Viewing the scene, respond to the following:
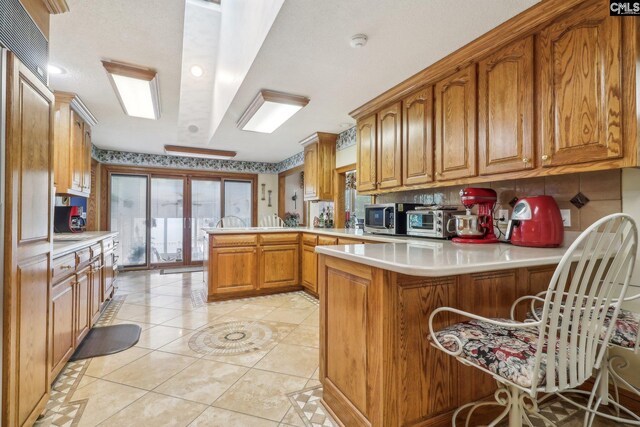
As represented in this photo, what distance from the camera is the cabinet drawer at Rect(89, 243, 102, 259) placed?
2783mm

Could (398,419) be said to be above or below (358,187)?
below

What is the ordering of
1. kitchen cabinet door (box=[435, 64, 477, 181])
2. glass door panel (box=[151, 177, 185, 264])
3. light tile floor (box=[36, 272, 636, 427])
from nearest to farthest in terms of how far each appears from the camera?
1. light tile floor (box=[36, 272, 636, 427])
2. kitchen cabinet door (box=[435, 64, 477, 181])
3. glass door panel (box=[151, 177, 185, 264])

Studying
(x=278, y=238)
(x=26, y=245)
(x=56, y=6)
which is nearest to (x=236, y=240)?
(x=278, y=238)

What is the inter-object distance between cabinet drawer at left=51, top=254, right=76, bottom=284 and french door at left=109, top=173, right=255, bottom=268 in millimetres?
3824

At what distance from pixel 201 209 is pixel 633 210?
648cm

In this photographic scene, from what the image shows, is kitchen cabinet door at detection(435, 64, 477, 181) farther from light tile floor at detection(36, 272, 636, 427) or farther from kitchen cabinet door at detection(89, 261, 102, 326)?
kitchen cabinet door at detection(89, 261, 102, 326)

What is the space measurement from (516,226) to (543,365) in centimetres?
115

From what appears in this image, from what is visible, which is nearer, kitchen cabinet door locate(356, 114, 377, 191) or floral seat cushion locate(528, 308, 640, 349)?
floral seat cushion locate(528, 308, 640, 349)

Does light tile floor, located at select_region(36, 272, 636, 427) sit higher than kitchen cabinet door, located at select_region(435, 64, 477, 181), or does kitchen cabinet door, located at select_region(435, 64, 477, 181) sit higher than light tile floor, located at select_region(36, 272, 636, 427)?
kitchen cabinet door, located at select_region(435, 64, 477, 181)

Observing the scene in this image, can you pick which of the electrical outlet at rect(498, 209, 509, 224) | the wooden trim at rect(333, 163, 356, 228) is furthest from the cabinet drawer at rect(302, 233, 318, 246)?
the electrical outlet at rect(498, 209, 509, 224)

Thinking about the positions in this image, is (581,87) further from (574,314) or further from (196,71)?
(196,71)

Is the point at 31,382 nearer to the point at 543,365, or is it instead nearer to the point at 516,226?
the point at 543,365

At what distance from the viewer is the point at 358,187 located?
355 centimetres

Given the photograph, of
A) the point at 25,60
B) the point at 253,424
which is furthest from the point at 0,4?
the point at 253,424
